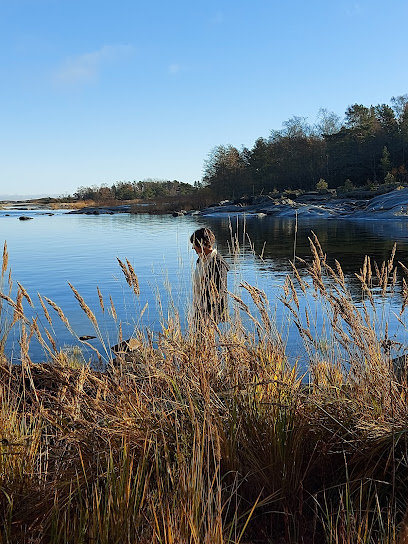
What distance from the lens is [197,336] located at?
4.60 metres

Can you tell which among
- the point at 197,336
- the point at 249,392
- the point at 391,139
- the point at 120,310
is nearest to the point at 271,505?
the point at 249,392

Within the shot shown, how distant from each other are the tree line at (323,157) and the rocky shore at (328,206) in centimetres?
502

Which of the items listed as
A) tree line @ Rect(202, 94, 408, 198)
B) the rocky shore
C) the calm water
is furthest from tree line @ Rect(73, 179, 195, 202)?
the calm water

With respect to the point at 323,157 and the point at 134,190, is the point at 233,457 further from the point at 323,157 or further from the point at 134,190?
the point at 134,190

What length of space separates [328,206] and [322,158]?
2213 cm

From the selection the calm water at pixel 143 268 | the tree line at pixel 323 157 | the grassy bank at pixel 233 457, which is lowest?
the calm water at pixel 143 268

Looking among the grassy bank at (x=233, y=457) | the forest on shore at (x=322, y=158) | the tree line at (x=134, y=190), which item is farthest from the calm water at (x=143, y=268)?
the tree line at (x=134, y=190)

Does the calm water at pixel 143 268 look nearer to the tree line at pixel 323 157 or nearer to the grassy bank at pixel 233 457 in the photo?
the grassy bank at pixel 233 457

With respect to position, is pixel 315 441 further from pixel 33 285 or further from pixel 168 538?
pixel 33 285

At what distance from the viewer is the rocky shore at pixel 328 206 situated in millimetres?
44094

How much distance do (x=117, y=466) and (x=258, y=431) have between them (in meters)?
0.81

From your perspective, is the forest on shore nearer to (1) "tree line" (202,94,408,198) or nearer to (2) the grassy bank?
(1) "tree line" (202,94,408,198)

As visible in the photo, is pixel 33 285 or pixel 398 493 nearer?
pixel 398 493

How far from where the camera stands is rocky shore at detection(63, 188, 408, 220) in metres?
44.1
